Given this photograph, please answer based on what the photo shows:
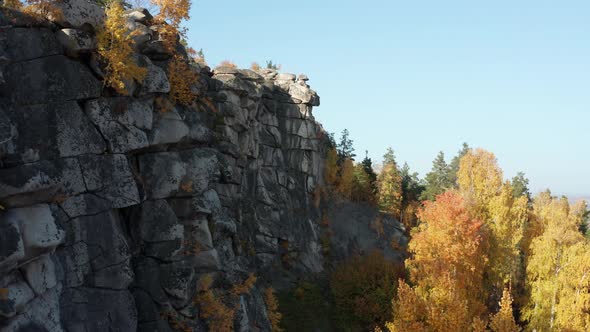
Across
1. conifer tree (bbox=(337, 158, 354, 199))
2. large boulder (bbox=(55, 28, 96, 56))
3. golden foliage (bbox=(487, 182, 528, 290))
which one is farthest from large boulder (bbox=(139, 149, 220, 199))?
conifer tree (bbox=(337, 158, 354, 199))

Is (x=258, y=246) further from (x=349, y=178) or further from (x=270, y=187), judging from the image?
(x=349, y=178)

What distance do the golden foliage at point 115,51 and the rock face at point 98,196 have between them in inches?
20.9

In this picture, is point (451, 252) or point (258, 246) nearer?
point (451, 252)

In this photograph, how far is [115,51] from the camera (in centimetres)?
2047

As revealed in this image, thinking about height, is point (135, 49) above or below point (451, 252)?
above

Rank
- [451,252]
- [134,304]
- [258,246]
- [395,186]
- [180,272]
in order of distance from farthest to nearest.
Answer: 1. [395,186]
2. [258,246]
3. [451,252]
4. [180,272]
5. [134,304]

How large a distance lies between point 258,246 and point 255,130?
384 inches

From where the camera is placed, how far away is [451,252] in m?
38.7

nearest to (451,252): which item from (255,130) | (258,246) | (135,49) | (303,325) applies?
(303,325)

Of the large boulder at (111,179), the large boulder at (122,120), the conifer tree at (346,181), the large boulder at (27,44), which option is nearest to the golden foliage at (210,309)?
the large boulder at (111,179)

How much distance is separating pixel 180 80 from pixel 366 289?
2608 cm

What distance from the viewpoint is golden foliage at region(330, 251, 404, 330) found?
138 feet

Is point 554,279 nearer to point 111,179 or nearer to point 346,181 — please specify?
point 346,181

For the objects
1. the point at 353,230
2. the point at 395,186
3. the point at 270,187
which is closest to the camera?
the point at 270,187
